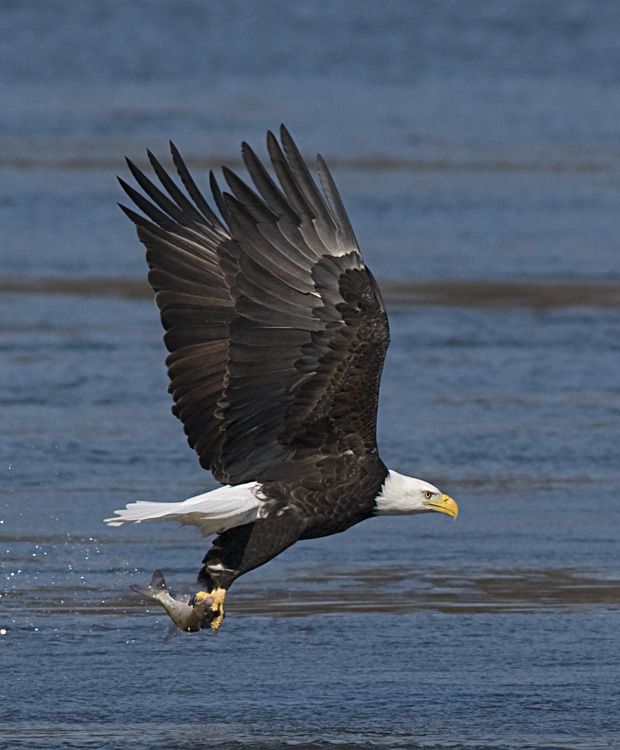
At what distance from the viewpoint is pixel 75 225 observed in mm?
11406

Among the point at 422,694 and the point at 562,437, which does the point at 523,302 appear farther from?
the point at 422,694

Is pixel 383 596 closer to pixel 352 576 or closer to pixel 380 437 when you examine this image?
pixel 352 576

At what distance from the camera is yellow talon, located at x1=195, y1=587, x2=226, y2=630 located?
5.03 m

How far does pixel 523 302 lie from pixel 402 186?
10.4 ft

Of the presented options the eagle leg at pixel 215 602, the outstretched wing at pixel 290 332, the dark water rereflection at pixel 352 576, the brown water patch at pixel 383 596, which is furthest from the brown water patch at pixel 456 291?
the eagle leg at pixel 215 602

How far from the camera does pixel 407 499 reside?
5.29 m

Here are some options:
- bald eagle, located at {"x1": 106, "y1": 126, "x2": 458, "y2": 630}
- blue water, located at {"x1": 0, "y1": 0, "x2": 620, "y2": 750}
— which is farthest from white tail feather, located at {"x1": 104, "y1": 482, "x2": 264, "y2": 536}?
blue water, located at {"x1": 0, "y1": 0, "x2": 620, "y2": 750}

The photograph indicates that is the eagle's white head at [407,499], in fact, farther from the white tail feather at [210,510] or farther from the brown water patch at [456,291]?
the brown water patch at [456,291]

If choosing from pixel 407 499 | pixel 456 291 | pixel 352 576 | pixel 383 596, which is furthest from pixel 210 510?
pixel 456 291

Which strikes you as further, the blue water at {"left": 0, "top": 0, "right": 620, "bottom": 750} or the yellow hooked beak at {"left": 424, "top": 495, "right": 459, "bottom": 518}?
the yellow hooked beak at {"left": 424, "top": 495, "right": 459, "bottom": 518}

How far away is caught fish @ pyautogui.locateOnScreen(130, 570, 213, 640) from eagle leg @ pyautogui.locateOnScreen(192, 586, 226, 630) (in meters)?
0.01

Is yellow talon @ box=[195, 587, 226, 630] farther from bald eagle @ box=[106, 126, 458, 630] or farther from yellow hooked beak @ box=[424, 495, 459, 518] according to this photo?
yellow hooked beak @ box=[424, 495, 459, 518]

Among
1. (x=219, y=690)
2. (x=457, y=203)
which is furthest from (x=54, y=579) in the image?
(x=457, y=203)

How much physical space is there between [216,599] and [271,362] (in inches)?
28.8
